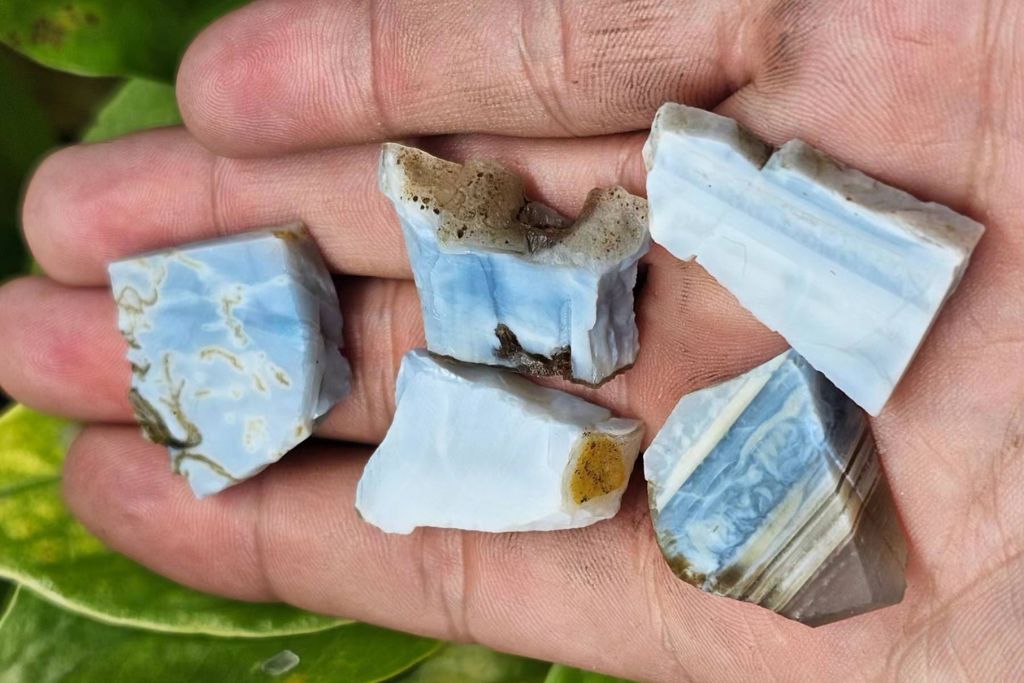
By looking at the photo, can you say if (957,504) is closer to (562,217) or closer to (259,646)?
(562,217)

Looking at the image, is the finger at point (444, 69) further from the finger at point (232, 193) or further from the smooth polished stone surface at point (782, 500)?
the smooth polished stone surface at point (782, 500)

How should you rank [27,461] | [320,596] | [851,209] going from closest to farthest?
[851,209], [320,596], [27,461]

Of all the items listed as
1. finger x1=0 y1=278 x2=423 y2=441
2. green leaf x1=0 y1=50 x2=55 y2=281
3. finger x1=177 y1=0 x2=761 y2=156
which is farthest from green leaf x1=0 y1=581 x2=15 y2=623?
finger x1=177 y1=0 x2=761 y2=156

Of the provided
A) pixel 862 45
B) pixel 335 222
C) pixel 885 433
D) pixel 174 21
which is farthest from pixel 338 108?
pixel 885 433

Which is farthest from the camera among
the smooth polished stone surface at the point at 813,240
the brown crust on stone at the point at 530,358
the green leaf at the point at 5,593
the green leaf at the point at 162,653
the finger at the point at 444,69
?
the green leaf at the point at 5,593

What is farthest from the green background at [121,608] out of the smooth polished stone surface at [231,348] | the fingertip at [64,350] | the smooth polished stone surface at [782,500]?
the smooth polished stone surface at [782,500]

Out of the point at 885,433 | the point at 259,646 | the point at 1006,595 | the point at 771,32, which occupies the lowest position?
the point at 259,646
